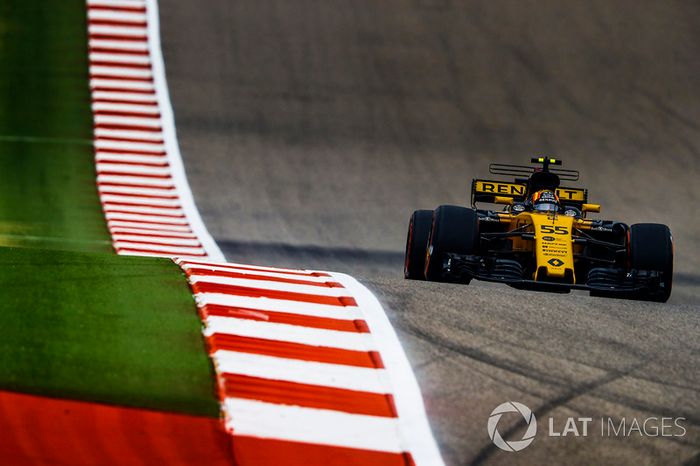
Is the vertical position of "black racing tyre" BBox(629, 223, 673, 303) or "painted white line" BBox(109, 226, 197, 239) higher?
"black racing tyre" BBox(629, 223, 673, 303)

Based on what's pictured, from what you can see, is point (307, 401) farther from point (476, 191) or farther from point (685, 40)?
point (685, 40)

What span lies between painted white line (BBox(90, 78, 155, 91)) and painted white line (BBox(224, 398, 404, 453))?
1146 cm

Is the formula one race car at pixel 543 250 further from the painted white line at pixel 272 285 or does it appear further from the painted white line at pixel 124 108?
the painted white line at pixel 124 108

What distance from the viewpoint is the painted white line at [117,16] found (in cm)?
1797

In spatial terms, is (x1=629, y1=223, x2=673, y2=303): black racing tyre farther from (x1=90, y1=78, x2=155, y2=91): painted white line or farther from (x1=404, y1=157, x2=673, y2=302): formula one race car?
(x1=90, y1=78, x2=155, y2=91): painted white line

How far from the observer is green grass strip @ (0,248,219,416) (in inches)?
216

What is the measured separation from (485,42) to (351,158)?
418cm

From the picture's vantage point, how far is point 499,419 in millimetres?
5641

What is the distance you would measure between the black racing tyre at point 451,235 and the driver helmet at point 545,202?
3.06 ft

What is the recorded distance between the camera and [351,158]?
1564cm

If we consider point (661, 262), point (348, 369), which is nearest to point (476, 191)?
point (661, 262)

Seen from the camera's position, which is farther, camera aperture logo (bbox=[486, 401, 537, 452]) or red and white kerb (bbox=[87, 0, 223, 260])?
red and white kerb (bbox=[87, 0, 223, 260])

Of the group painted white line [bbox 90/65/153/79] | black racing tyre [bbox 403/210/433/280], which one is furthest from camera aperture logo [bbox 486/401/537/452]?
painted white line [bbox 90/65/153/79]

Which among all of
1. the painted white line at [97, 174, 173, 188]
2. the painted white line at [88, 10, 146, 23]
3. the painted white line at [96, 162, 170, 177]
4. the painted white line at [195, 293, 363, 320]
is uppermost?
the painted white line at [88, 10, 146, 23]
